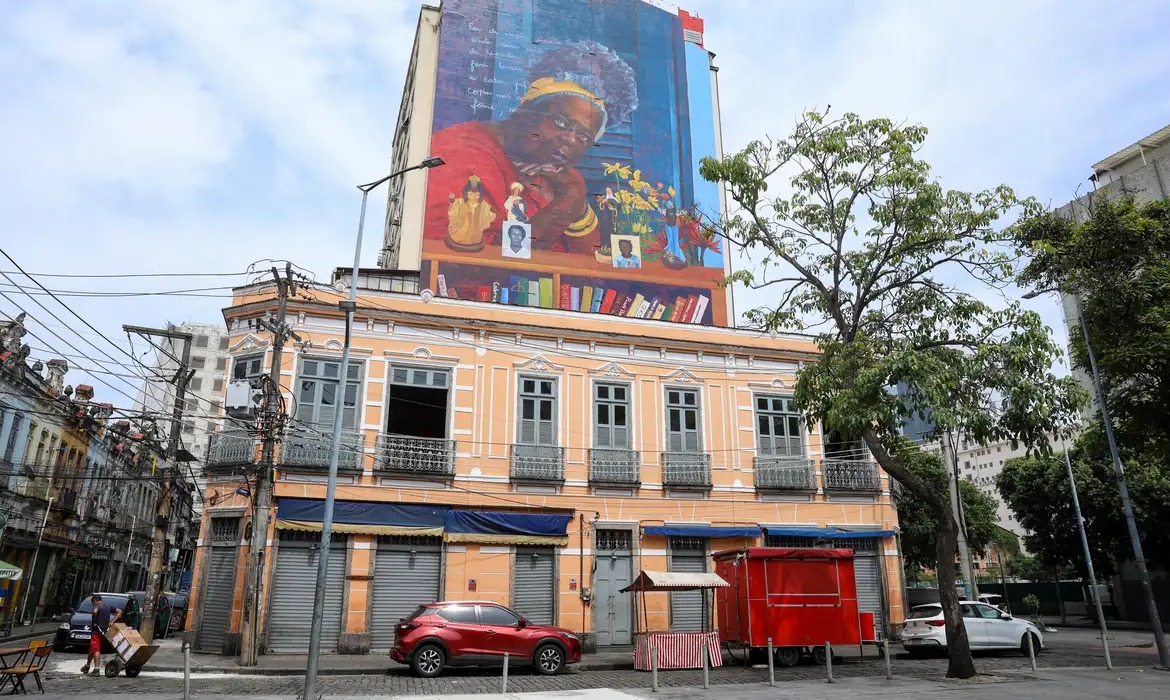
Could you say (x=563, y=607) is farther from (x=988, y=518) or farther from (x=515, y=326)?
(x=988, y=518)

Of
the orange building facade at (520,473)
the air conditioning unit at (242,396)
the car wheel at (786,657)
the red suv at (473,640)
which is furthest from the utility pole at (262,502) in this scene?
the car wheel at (786,657)

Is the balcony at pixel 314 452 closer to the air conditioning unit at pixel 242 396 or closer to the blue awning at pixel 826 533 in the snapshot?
the air conditioning unit at pixel 242 396

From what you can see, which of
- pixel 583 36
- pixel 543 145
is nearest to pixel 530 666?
pixel 543 145

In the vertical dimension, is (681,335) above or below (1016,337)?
above

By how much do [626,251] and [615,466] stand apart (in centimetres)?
1832

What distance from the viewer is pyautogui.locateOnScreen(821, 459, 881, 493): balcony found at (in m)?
24.1

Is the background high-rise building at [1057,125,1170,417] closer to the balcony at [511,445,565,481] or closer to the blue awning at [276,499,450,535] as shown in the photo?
the balcony at [511,445,565,481]

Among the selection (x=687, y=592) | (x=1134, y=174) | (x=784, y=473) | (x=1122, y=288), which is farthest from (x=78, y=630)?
(x=1134, y=174)

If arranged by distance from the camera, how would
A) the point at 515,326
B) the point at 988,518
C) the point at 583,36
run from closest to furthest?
the point at 515,326 < the point at 583,36 < the point at 988,518

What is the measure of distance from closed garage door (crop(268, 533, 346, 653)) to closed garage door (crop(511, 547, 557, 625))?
4.61m

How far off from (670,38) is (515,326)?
2867cm

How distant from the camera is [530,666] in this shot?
1675 cm

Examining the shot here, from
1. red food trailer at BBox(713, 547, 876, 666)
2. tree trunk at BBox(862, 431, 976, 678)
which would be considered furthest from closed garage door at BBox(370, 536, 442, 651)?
tree trunk at BBox(862, 431, 976, 678)

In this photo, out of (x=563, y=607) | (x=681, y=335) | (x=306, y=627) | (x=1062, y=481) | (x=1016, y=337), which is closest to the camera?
(x=1016, y=337)
